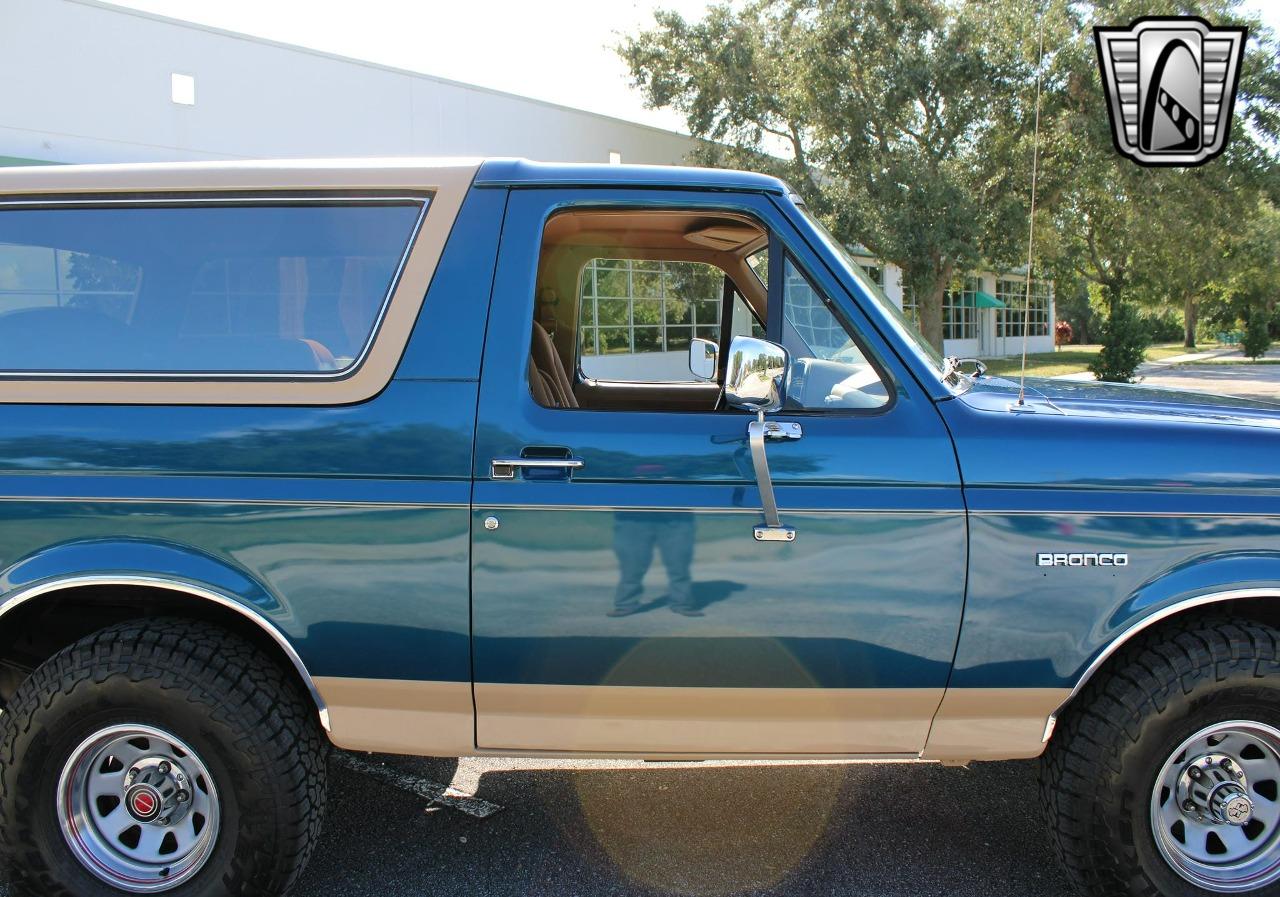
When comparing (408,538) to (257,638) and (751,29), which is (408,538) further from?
(751,29)

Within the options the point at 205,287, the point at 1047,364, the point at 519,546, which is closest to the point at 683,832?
the point at 519,546

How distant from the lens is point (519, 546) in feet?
8.27

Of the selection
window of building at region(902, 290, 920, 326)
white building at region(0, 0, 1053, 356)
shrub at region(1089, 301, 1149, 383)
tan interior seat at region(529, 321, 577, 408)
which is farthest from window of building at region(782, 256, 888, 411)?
shrub at region(1089, 301, 1149, 383)

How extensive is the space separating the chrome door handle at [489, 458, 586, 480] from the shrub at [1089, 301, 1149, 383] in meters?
23.1

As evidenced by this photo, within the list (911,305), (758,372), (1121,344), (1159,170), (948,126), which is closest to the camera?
(758,372)

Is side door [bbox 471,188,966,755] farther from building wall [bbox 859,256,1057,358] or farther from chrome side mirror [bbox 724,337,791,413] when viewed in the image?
building wall [bbox 859,256,1057,358]

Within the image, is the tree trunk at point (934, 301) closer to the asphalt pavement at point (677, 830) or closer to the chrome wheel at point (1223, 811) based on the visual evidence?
the asphalt pavement at point (677, 830)

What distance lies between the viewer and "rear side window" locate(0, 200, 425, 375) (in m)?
2.67

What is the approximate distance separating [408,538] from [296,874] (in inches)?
41.1

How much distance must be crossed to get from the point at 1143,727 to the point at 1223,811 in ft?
1.22

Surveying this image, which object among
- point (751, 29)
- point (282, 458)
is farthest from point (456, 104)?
point (282, 458)

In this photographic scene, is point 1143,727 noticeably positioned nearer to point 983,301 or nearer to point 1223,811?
point 1223,811

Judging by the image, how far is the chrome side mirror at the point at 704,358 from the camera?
3877 mm

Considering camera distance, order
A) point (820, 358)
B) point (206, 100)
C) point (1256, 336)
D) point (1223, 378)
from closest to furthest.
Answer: point (820, 358) < point (206, 100) < point (1223, 378) < point (1256, 336)
